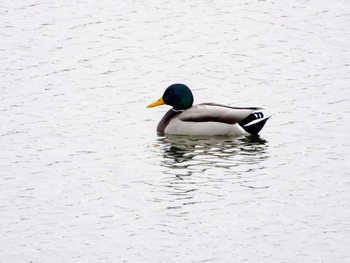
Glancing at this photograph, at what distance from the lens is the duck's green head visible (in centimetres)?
2111

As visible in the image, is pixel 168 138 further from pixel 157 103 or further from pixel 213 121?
pixel 157 103

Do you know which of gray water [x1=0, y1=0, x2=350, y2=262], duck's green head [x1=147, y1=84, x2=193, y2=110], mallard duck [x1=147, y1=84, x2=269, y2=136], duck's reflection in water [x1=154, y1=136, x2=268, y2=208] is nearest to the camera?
gray water [x1=0, y1=0, x2=350, y2=262]

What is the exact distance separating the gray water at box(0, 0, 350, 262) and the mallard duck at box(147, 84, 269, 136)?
0.26 meters

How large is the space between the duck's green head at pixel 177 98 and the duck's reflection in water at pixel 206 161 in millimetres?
738

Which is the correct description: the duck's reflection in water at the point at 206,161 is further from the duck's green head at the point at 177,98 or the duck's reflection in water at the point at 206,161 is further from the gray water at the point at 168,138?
the duck's green head at the point at 177,98

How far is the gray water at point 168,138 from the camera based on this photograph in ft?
47.0

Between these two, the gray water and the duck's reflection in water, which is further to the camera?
the duck's reflection in water

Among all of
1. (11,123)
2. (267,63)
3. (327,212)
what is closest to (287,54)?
(267,63)

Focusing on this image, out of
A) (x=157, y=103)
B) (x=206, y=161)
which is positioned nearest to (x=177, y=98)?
(x=157, y=103)

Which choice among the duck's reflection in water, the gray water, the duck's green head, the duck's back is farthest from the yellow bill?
the duck's reflection in water

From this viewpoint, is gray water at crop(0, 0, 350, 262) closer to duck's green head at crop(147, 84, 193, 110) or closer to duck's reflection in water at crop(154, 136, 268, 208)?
duck's reflection in water at crop(154, 136, 268, 208)

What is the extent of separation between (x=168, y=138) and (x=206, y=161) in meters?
2.15

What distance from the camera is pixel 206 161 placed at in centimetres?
1841

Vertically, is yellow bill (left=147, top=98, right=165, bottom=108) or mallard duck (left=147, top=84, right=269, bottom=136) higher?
yellow bill (left=147, top=98, right=165, bottom=108)
